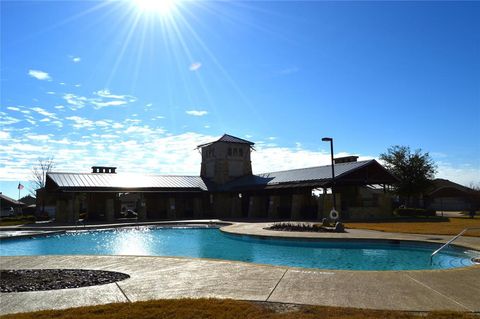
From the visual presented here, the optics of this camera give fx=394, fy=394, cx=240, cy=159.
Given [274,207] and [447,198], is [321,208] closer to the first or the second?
[274,207]

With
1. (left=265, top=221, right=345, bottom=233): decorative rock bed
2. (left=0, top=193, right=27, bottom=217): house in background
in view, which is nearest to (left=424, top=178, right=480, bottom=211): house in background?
(left=265, top=221, right=345, bottom=233): decorative rock bed

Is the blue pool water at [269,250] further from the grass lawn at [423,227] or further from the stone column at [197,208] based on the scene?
the stone column at [197,208]

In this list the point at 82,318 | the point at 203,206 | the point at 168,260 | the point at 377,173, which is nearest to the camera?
the point at 82,318

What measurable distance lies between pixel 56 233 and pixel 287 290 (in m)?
20.6

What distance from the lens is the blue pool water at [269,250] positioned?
12547 millimetres

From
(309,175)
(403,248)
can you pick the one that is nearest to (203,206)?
(309,175)

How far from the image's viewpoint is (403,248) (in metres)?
15.1

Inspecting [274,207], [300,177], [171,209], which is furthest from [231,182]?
[300,177]

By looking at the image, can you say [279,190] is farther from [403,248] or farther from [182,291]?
[182,291]

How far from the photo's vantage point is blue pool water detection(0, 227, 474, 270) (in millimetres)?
12547

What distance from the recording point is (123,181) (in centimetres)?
3866

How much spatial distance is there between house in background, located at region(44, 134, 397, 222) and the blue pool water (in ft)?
42.3

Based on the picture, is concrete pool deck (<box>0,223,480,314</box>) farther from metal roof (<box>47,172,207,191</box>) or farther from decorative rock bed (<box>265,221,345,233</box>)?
metal roof (<box>47,172,207,191</box>)

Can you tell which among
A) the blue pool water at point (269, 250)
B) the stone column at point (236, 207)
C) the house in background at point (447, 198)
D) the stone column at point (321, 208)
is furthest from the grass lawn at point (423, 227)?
the house in background at point (447, 198)
